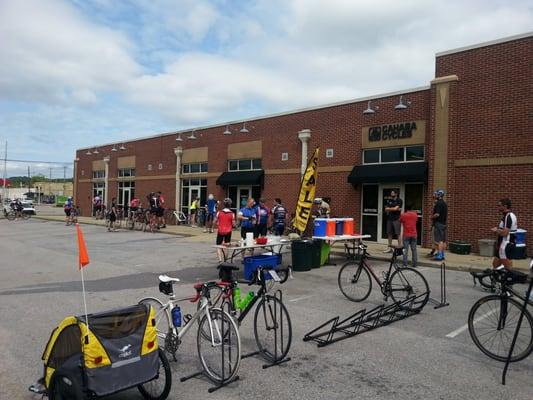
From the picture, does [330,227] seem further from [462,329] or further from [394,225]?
[462,329]

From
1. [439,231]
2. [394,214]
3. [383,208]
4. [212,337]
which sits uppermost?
[383,208]

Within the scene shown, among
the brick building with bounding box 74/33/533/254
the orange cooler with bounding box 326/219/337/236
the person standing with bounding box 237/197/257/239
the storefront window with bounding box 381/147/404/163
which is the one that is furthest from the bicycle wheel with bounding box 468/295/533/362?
the storefront window with bounding box 381/147/404/163

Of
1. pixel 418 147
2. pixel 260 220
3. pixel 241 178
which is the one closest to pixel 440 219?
pixel 418 147

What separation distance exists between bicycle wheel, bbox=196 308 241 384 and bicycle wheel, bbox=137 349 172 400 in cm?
58

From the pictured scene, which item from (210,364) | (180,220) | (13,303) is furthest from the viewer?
(180,220)

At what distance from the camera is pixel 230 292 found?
510cm

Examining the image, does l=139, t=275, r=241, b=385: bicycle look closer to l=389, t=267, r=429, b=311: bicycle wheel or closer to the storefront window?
l=389, t=267, r=429, b=311: bicycle wheel

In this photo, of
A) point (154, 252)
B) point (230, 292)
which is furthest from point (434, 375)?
point (154, 252)

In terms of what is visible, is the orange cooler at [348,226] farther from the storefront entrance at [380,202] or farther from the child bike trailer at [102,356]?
the child bike trailer at [102,356]

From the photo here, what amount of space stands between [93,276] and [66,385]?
782 cm

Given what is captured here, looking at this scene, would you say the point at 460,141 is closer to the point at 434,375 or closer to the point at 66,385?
the point at 434,375

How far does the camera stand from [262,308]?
5.37m

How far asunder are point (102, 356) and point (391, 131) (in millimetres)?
15660

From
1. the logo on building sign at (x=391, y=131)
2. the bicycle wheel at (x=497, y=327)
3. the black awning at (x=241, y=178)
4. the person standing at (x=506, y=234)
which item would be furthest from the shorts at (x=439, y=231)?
the black awning at (x=241, y=178)
